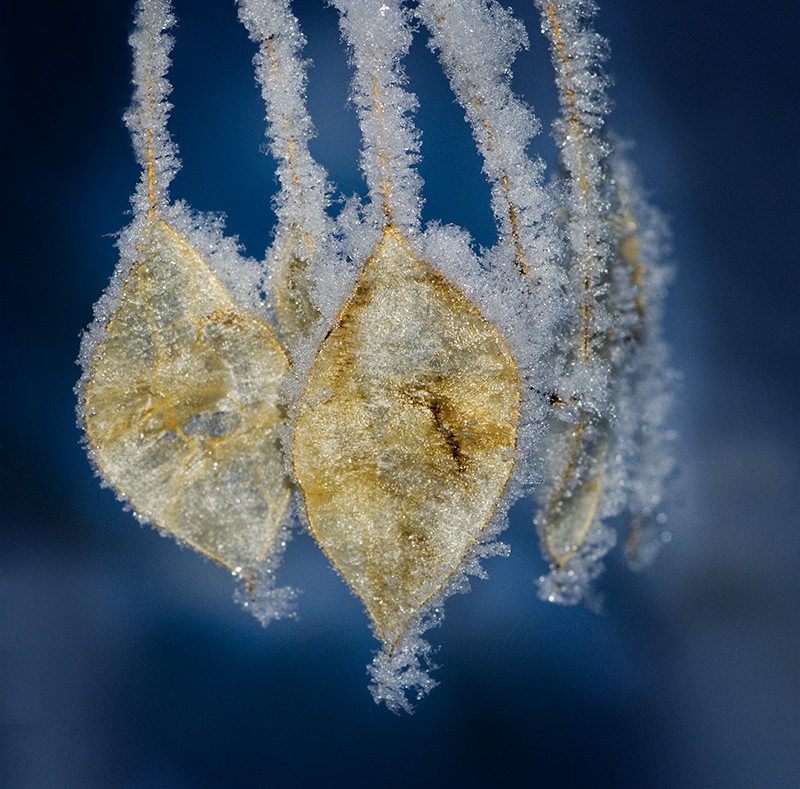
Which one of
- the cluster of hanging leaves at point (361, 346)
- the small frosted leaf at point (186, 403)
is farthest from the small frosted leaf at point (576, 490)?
the small frosted leaf at point (186, 403)

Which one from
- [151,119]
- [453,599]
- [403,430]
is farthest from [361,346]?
[453,599]

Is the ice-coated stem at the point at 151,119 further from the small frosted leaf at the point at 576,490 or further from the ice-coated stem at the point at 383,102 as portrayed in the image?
the small frosted leaf at the point at 576,490

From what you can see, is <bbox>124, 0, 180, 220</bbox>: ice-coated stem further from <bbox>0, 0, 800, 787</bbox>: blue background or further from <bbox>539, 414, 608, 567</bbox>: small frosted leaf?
<bbox>539, 414, 608, 567</bbox>: small frosted leaf

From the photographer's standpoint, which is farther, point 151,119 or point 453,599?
point 453,599

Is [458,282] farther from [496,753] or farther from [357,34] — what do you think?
[496,753]

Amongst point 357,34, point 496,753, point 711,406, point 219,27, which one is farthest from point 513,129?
point 496,753

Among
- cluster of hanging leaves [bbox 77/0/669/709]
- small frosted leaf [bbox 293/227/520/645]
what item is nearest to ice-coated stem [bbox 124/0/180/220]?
cluster of hanging leaves [bbox 77/0/669/709]

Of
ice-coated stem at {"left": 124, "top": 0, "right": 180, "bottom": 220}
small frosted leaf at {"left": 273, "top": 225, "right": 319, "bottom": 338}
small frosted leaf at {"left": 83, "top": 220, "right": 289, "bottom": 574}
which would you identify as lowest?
small frosted leaf at {"left": 83, "top": 220, "right": 289, "bottom": 574}

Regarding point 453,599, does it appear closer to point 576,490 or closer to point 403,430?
point 576,490
